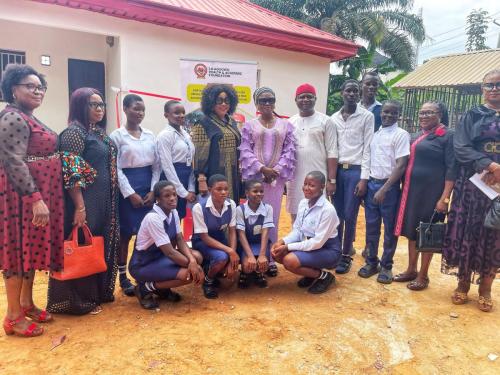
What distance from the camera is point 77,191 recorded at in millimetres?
2893

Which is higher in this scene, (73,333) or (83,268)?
(83,268)

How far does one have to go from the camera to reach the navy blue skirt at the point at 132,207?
3455 millimetres

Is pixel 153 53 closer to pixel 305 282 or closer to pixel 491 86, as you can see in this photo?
pixel 305 282

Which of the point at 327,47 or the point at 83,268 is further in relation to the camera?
the point at 327,47

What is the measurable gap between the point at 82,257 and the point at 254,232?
155 cm

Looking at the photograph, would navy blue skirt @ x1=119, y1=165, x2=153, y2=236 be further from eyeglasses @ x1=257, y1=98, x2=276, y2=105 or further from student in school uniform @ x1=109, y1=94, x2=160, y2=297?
eyeglasses @ x1=257, y1=98, x2=276, y2=105

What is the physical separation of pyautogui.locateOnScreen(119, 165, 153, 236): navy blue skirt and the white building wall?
348cm

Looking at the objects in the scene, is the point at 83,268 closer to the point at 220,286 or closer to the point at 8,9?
the point at 220,286

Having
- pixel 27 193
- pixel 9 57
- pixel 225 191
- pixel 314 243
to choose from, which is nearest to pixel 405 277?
pixel 314 243

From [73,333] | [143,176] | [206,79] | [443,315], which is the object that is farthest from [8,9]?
[443,315]

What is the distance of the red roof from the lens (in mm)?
5945

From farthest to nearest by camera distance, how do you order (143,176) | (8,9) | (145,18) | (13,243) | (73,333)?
(145,18), (8,9), (143,176), (73,333), (13,243)

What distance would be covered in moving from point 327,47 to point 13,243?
7225mm

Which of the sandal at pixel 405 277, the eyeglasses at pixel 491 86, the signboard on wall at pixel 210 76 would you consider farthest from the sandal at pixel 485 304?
the signboard on wall at pixel 210 76
